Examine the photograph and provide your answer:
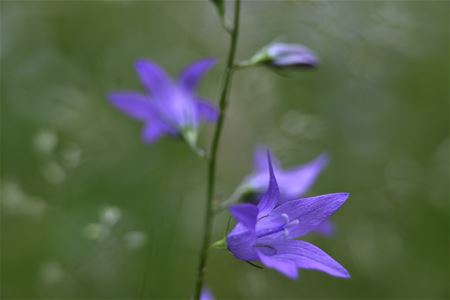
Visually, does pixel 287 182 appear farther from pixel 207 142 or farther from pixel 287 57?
pixel 207 142

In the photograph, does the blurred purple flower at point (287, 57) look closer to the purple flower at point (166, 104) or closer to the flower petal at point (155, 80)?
the purple flower at point (166, 104)

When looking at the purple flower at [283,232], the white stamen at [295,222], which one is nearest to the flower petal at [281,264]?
the purple flower at [283,232]

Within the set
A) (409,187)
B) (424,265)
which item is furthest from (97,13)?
(424,265)

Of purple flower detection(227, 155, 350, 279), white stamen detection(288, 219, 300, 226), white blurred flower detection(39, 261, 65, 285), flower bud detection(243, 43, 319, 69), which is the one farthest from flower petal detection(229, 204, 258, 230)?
white blurred flower detection(39, 261, 65, 285)

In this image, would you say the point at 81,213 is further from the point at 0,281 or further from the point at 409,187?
the point at 409,187

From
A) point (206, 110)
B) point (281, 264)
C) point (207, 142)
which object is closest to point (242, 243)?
point (281, 264)
